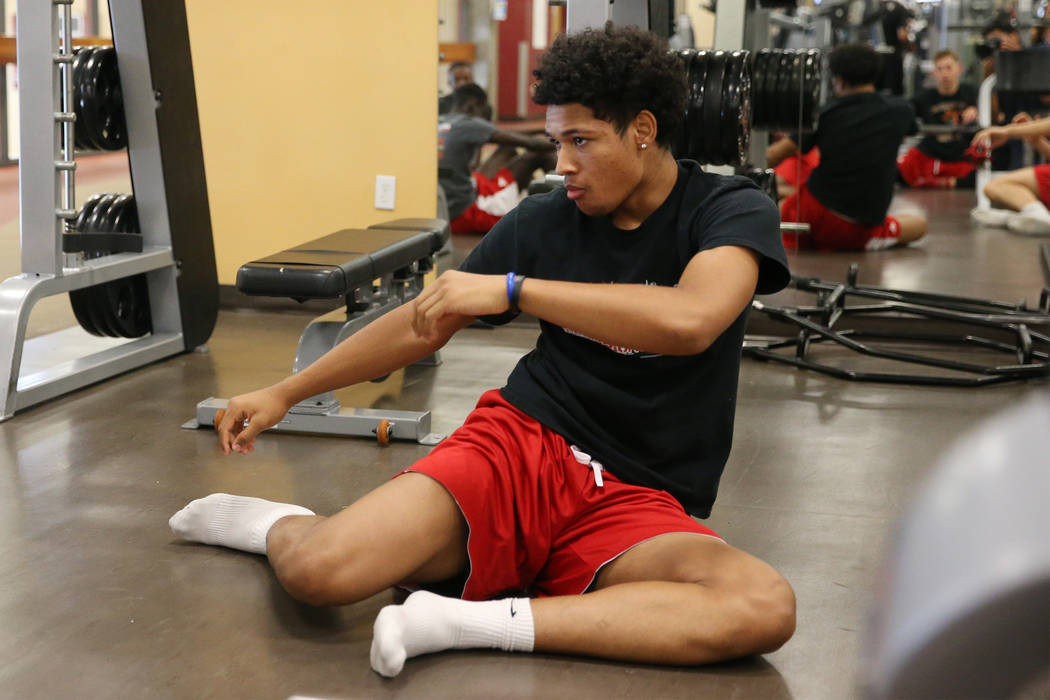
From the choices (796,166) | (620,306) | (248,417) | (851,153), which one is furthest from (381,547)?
(796,166)

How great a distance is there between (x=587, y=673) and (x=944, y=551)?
124 centimetres

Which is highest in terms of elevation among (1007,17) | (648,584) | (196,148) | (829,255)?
(1007,17)

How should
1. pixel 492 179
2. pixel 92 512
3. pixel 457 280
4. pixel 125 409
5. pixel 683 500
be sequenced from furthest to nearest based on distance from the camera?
pixel 492 179
pixel 125 409
pixel 92 512
pixel 683 500
pixel 457 280

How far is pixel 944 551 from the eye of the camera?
0.47m

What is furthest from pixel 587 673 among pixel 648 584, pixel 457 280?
pixel 457 280

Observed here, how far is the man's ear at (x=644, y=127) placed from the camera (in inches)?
67.0

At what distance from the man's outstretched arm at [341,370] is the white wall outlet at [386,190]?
2.99 m

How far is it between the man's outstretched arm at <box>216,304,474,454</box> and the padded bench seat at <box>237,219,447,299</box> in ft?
3.73

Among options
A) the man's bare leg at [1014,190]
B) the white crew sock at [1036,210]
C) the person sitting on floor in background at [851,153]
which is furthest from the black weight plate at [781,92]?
the man's bare leg at [1014,190]

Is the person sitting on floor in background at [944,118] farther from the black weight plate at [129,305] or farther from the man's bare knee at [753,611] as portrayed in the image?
the man's bare knee at [753,611]

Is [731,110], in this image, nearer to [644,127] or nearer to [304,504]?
[644,127]

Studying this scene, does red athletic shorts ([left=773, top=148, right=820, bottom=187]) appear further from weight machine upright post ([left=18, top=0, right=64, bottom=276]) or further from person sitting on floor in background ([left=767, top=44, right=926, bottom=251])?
weight machine upright post ([left=18, top=0, right=64, bottom=276])

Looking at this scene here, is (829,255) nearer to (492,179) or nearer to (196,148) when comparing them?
(492,179)

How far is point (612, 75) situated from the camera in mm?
1651
